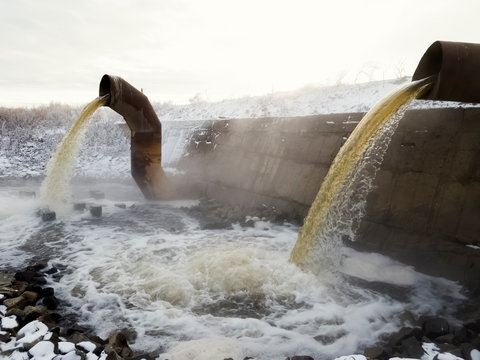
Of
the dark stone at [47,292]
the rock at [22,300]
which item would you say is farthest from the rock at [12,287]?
the dark stone at [47,292]

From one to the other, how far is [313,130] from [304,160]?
753 mm

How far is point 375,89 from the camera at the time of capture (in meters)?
13.3

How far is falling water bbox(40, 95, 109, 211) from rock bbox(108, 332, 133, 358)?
606 centimetres

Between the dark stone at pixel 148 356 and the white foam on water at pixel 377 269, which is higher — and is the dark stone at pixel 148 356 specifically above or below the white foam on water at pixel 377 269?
below

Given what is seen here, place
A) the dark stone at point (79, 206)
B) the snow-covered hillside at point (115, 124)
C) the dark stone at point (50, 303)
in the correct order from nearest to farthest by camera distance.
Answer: the dark stone at point (50, 303) < the dark stone at point (79, 206) < the snow-covered hillside at point (115, 124)

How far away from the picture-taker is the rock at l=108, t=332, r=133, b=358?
120 inches

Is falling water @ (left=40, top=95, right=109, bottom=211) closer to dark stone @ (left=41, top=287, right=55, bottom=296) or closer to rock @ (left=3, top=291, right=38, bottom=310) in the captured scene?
dark stone @ (left=41, top=287, right=55, bottom=296)

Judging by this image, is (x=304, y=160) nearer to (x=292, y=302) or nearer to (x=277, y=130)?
(x=277, y=130)

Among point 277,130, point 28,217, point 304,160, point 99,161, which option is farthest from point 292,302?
point 99,161

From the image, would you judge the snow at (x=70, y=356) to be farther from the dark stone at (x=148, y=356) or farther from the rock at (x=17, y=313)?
the rock at (x=17, y=313)

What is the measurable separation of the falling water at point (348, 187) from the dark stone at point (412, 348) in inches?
78.6

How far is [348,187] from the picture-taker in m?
5.61

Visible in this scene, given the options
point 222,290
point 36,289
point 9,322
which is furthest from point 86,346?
point 222,290

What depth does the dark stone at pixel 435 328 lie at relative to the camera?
11.6 feet
